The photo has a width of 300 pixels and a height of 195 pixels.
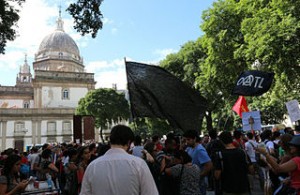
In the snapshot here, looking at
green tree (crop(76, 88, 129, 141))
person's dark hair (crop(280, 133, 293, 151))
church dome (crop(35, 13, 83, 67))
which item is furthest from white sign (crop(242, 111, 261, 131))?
church dome (crop(35, 13, 83, 67))

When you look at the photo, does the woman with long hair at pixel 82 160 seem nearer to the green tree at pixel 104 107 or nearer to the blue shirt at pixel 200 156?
the blue shirt at pixel 200 156

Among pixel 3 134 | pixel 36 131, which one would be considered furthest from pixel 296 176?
pixel 3 134

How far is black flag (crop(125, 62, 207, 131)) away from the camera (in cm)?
705

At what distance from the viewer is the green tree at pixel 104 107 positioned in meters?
48.0

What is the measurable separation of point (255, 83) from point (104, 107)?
39460 mm

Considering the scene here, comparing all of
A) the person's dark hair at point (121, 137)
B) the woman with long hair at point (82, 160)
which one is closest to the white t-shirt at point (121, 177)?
the person's dark hair at point (121, 137)

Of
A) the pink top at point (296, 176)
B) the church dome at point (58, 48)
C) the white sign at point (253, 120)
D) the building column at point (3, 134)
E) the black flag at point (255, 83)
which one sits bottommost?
the pink top at point (296, 176)

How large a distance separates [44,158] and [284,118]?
1276 inches

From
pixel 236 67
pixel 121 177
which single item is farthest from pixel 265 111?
pixel 121 177

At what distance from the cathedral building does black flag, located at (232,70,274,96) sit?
5176 cm

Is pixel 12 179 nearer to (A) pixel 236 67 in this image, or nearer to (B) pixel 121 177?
(B) pixel 121 177

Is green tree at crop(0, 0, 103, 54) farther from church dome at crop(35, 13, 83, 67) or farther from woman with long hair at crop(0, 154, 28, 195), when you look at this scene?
church dome at crop(35, 13, 83, 67)

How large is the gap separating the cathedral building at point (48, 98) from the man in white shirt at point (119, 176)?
56873 millimetres

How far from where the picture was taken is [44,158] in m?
8.46
